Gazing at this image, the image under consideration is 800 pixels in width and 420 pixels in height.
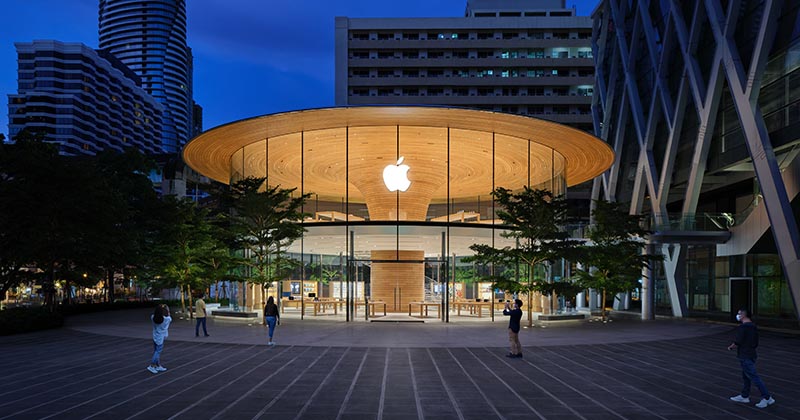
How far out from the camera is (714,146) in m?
34.9

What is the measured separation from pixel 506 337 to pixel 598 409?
11.1 metres

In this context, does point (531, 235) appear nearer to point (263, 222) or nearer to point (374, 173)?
point (374, 173)

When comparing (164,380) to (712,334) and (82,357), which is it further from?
(712,334)

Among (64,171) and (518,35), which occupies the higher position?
(518,35)

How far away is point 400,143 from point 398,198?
2.87m

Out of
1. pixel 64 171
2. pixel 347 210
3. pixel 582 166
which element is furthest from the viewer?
pixel 582 166

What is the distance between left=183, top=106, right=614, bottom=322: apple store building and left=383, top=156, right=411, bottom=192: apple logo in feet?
0.16

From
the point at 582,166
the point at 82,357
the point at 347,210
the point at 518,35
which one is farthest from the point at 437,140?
the point at 518,35

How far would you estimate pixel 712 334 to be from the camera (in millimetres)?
23281

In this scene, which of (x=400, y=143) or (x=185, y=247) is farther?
(x=400, y=143)

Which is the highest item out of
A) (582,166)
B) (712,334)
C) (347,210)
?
(582,166)

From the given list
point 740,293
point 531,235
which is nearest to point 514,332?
point 531,235

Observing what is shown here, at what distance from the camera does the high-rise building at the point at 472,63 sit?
3174 inches

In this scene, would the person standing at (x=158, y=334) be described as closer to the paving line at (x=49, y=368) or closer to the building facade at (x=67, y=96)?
the paving line at (x=49, y=368)
